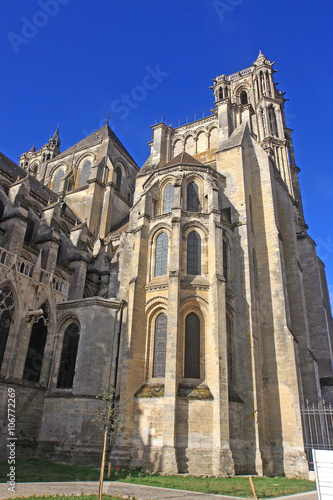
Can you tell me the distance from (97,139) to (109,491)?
124 ft

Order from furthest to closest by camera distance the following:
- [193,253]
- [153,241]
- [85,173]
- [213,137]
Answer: [85,173] < [213,137] < [153,241] < [193,253]

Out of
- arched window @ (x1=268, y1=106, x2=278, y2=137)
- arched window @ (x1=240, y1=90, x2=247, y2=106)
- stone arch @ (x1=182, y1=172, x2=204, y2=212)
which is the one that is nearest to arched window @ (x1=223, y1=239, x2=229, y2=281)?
stone arch @ (x1=182, y1=172, x2=204, y2=212)

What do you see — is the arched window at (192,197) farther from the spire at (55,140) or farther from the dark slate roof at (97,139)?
the spire at (55,140)

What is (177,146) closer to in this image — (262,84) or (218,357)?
(262,84)

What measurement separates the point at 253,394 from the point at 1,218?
1668 centimetres

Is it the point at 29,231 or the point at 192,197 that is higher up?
the point at 192,197

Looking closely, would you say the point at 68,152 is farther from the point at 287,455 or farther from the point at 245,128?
the point at 287,455

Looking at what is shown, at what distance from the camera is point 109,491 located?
10.1 metres

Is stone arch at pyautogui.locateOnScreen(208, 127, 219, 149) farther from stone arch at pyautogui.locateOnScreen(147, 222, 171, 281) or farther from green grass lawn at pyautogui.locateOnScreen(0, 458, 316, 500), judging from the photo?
green grass lawn at pyautogui.locateOnScreen(0, 458, 316, 500)

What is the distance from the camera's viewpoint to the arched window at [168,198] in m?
22.1

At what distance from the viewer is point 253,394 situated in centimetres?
1761

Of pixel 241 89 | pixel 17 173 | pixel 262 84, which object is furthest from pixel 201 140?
pixel 17 173

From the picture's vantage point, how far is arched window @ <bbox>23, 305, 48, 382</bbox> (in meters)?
17.8

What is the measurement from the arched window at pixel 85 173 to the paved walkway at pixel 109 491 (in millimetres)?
31902
